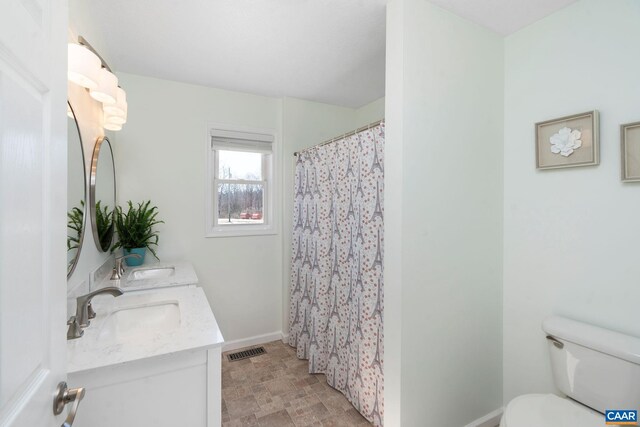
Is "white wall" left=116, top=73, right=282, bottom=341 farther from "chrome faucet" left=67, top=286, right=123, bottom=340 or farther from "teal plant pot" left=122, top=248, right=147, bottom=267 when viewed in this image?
"chrome faucet" left=67, top=286, right=123, bottom=340

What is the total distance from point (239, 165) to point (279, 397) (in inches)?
81.2

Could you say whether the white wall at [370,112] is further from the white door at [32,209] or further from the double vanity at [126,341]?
the white door at [32,209]

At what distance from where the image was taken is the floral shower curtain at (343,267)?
184 cm

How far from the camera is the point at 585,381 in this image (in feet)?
4.41

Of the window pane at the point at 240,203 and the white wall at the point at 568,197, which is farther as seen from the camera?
the window pane at the point at 240,203

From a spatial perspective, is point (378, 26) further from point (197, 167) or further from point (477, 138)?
point (197, 167)

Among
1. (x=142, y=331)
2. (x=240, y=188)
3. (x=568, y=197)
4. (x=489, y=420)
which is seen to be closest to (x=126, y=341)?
(x=142, y=331)

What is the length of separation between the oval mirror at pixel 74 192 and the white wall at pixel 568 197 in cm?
240

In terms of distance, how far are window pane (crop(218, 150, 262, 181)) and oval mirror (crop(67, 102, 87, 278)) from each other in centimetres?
134

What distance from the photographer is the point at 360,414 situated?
1.93 meters

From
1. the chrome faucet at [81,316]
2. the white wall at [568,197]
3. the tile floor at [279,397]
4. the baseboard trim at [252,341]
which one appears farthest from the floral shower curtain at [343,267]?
the chrome faucet at [81,316]

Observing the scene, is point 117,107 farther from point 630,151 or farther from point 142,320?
point 630,151

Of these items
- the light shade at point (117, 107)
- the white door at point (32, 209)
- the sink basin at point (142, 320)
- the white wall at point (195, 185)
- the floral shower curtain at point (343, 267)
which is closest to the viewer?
the white door at point (32, 209)

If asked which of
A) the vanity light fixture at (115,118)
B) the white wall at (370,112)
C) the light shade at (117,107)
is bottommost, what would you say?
the vanity light fixture at (115,118)
